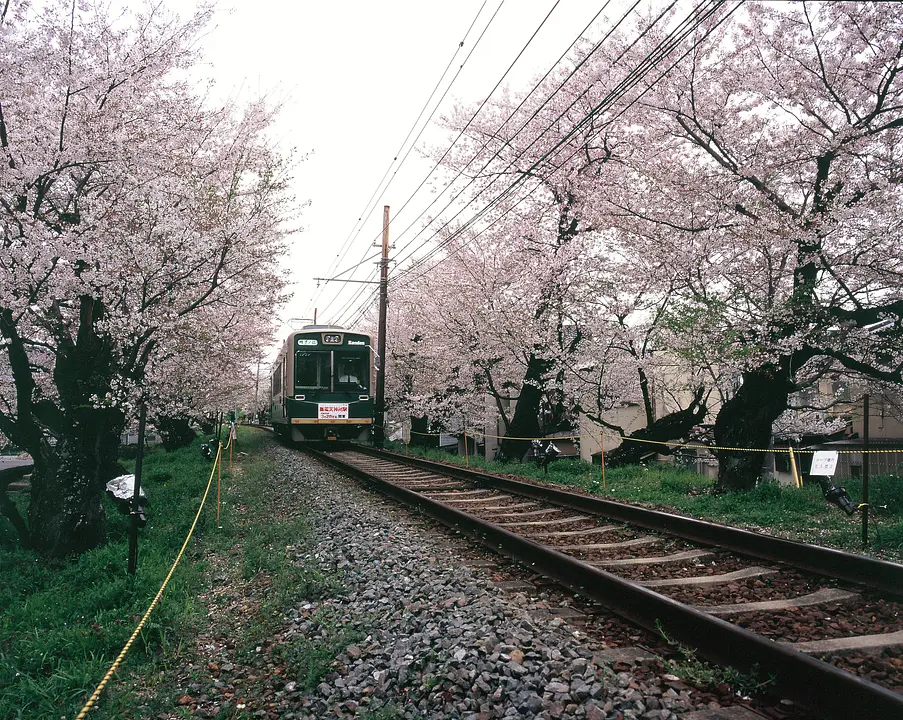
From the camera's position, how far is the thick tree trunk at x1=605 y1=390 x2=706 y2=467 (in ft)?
44.7

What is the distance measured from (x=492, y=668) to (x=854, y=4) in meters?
8.01

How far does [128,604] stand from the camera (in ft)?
17.1

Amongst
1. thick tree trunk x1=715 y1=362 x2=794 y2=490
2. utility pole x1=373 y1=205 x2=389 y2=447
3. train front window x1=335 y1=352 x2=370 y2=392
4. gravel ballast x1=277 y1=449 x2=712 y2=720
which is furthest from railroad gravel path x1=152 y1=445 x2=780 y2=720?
utility pole x1=373 y1=205 x2=389 y2=447

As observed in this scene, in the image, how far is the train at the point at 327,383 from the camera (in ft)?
57.8

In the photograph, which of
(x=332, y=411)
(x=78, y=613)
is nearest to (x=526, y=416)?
→ (x=332, y=411)

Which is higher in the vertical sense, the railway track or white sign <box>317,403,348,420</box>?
white sign <box>317,403,348,420</box>

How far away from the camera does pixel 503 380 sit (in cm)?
1712

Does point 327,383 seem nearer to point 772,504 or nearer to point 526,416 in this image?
point 526,416

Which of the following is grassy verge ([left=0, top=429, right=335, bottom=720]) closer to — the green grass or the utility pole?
the green grass

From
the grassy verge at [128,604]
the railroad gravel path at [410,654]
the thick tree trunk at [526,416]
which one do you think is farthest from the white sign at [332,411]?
the railroad gravel path at [410,654]

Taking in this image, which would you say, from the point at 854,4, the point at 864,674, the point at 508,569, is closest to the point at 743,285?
the point at 854,4

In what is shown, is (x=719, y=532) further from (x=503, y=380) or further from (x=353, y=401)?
Result: (x=353, y=401)

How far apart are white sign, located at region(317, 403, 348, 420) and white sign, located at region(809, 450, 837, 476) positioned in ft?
44.5

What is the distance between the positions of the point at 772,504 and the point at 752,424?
1785mm
